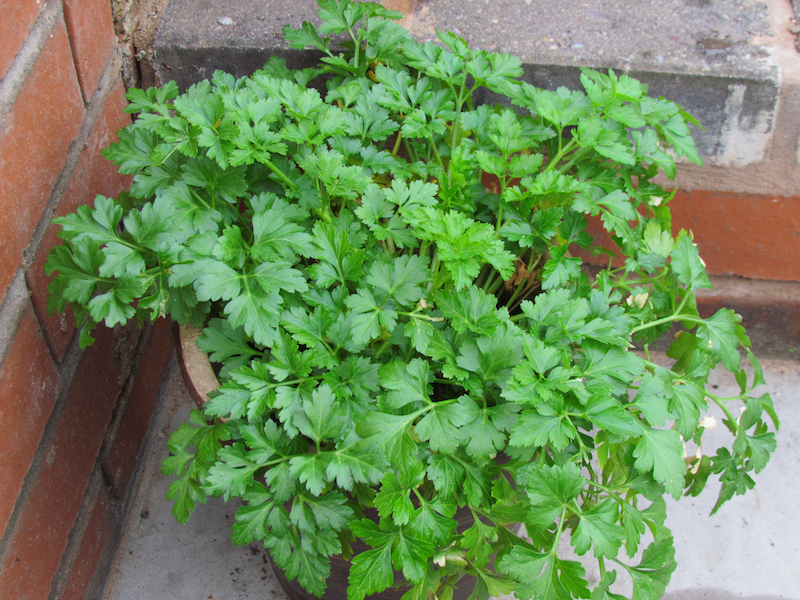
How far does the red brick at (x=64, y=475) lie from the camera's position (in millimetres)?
1123

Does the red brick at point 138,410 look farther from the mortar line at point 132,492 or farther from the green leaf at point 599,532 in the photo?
the green leaf at point 599,532

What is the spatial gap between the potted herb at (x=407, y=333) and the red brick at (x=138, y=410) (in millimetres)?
537

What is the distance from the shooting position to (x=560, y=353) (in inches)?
36.9

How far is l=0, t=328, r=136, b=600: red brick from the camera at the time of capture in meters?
1.12

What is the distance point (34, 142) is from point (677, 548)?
163 centimetres

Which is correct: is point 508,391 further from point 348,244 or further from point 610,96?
point 610,96

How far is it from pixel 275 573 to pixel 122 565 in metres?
0.37

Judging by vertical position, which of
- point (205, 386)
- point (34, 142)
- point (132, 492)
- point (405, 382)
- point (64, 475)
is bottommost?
point (132, 492)

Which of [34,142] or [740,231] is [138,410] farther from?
[740,231]

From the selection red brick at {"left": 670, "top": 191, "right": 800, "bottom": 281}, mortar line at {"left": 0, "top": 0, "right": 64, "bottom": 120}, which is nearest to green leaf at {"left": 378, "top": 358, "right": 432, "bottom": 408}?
mortar line at {"left": 0, "top": 0, "right": 64, "bottom": 120}

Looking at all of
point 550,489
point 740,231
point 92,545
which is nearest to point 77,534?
point 92,545

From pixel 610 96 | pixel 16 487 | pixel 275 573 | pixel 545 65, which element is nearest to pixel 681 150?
pixel 610 96

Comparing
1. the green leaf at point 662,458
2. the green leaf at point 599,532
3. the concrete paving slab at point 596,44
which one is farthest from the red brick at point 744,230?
the green leaf at point 599,532

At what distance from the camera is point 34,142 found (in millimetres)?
1090
